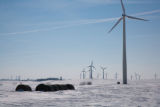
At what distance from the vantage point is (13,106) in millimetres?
13078

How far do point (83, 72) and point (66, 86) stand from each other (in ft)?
365

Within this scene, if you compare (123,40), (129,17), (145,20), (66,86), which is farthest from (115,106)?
(129,17)

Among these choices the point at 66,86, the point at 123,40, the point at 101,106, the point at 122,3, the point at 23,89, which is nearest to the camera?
the point at 101,106

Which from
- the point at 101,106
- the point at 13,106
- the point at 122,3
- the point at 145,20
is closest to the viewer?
the point at 13,106

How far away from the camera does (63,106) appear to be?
1377 cm

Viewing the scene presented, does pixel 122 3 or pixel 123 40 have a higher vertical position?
pixel 122 3

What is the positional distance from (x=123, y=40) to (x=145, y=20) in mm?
9451

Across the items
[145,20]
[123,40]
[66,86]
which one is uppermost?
[145,20]

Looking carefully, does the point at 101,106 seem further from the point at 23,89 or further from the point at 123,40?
the point at 123,40

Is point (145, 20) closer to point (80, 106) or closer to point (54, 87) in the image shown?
point (54, 87)

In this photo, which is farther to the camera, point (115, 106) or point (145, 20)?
point (145, 20)

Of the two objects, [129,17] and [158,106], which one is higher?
[129,17]

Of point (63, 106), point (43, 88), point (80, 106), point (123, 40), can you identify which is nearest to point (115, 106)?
point (80, 106)

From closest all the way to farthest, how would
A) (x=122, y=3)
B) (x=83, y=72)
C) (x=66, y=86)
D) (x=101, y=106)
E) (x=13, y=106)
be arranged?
(x=13, y=106)
(x=101, y=106)
(x=66, y=86)
(x=122, y=3)
(x=83, y=72)
